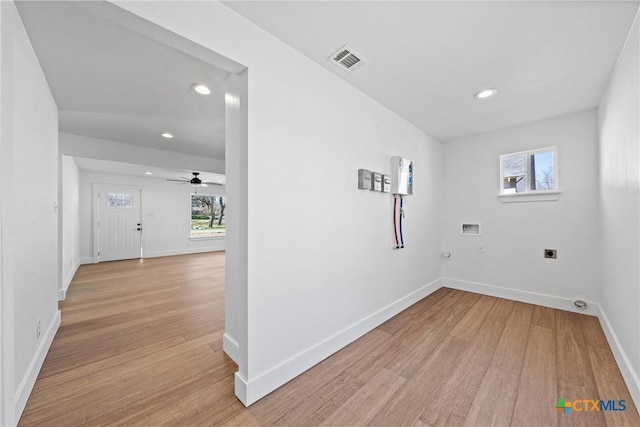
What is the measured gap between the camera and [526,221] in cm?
330

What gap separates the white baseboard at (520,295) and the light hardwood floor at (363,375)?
5.6 inches

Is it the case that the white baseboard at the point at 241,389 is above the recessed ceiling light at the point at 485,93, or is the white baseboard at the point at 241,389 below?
below

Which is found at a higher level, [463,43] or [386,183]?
[463,43]

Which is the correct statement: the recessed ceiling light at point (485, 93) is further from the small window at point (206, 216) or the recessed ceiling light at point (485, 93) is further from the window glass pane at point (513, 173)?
the small window at point (206, 216)

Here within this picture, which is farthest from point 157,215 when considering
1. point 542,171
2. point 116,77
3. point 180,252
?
point 542,171

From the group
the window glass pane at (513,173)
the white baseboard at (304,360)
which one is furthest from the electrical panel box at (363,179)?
the window glass pane at (513,173)

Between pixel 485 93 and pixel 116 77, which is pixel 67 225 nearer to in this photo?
pixel 116 77

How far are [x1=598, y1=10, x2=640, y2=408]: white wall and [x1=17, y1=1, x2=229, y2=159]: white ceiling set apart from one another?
111 inches

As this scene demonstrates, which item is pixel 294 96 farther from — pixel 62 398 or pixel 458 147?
pixel 458 147

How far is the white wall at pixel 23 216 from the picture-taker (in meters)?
1.07

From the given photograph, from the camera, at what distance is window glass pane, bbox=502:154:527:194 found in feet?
11.0

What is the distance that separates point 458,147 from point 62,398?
203 inches

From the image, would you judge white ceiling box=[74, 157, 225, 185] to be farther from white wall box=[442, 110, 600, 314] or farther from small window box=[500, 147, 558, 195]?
small window box=[500, 147, 558, 195]

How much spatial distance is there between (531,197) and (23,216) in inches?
203
